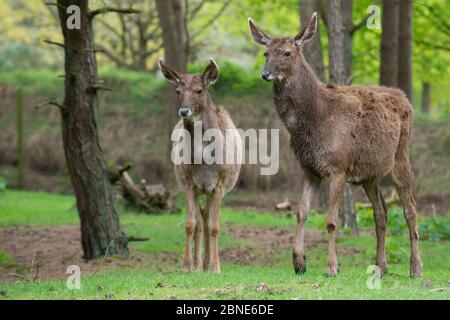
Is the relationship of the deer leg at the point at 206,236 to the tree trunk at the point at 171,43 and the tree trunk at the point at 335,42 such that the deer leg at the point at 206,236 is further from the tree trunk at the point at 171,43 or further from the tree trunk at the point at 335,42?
the tree trunk at the point at 171,43

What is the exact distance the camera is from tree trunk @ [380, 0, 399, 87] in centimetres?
2259

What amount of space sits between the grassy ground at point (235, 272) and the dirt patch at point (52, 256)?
0.21 m

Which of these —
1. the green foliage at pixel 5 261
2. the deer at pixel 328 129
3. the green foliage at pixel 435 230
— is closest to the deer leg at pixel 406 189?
the deer at pixel 328 129

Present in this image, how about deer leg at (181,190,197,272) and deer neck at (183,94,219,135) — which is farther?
deer neck at (183,94,219,135)

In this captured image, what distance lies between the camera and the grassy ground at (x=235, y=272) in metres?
9.49

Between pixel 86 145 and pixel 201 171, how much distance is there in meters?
3.36

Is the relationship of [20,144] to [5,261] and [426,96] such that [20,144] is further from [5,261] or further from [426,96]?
[426,96]

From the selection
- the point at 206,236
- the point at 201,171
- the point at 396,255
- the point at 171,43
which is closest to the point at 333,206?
the point at 201,171

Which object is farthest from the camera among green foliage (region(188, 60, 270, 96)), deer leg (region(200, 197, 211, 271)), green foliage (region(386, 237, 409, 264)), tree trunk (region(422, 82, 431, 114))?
tree trunk (region(422, 82, 431, 114))

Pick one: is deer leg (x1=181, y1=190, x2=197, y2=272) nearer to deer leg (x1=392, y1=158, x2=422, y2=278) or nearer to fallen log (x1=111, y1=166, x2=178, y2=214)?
deer leg (x1=392, y1=158, x2=422, y2=278)

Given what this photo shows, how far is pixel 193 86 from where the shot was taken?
1269 cm

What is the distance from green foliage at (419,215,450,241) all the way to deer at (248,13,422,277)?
18.1 ft

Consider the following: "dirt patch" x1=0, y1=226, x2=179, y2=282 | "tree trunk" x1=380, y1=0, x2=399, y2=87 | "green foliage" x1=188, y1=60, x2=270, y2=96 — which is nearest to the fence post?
"green foliage" x1=188, y1=60, x2=270, y2=96
